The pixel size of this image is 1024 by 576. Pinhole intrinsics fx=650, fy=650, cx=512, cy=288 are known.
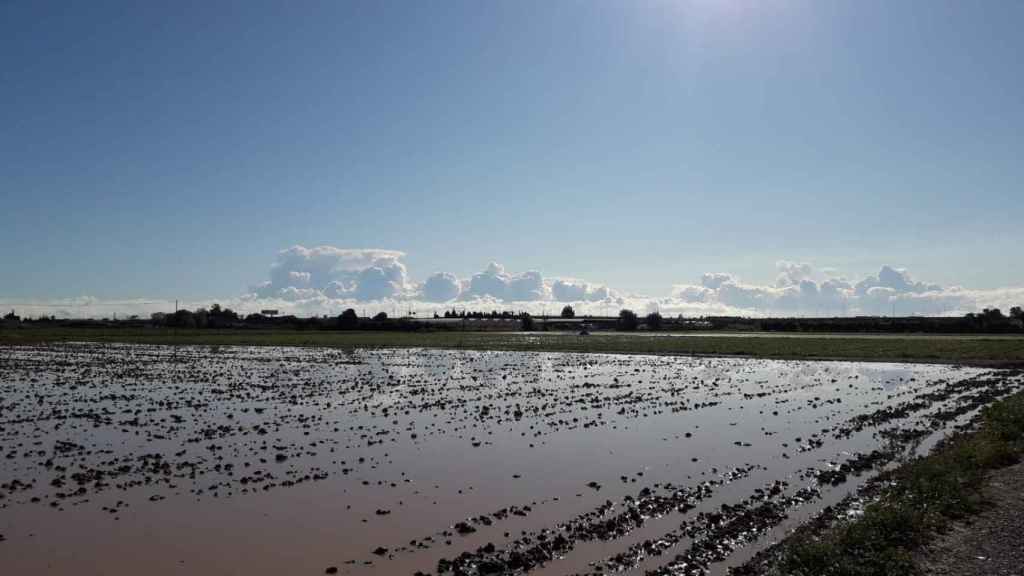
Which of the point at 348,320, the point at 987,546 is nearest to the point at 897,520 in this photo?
the point at 987,546

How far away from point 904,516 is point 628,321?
152 m

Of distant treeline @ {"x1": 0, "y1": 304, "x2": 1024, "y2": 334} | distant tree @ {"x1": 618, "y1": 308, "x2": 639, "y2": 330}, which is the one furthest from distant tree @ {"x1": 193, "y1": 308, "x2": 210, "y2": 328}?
distant tree @ {"x1": 618, "y1": 308, "x2": 639, "y2": 330}

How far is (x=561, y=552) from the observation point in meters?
9.91

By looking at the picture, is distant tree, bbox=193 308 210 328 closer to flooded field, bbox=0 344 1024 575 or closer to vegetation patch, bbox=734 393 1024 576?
flooded field, bbox=0 344 1024 575

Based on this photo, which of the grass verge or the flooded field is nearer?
the grass verge

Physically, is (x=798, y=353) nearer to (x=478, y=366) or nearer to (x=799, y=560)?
(x=478, y=366)

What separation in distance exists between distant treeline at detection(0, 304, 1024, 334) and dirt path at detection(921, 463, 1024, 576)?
12193cm

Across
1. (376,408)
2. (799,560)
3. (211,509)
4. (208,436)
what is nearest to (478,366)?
(376,408)

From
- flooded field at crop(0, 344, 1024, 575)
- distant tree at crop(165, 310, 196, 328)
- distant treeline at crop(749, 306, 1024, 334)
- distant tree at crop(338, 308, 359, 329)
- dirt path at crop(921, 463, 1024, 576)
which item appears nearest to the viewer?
dirt path at crop(921, 463, 1024, 576)

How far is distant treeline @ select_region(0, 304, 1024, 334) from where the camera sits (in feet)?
407

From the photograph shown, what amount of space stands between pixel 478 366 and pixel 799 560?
39.6m

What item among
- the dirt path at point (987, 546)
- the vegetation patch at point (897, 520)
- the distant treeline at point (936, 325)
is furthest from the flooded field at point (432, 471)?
the distant treeline at point (936, 325)

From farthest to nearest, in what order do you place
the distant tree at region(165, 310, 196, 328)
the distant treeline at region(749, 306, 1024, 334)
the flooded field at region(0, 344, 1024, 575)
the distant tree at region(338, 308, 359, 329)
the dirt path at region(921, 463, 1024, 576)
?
the distant tree at region(165, 310, 196, 328), the distant tree at region(338, 308, 359, 329), the distant treeline at region(749, 306, 1024, 334), the flooded field at region(0, 344, 1024, 575), the dirt path at region(921, 463, 1024, 576)

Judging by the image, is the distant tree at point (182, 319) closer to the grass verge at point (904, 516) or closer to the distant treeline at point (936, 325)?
the distant treeline at point (936, 325)
